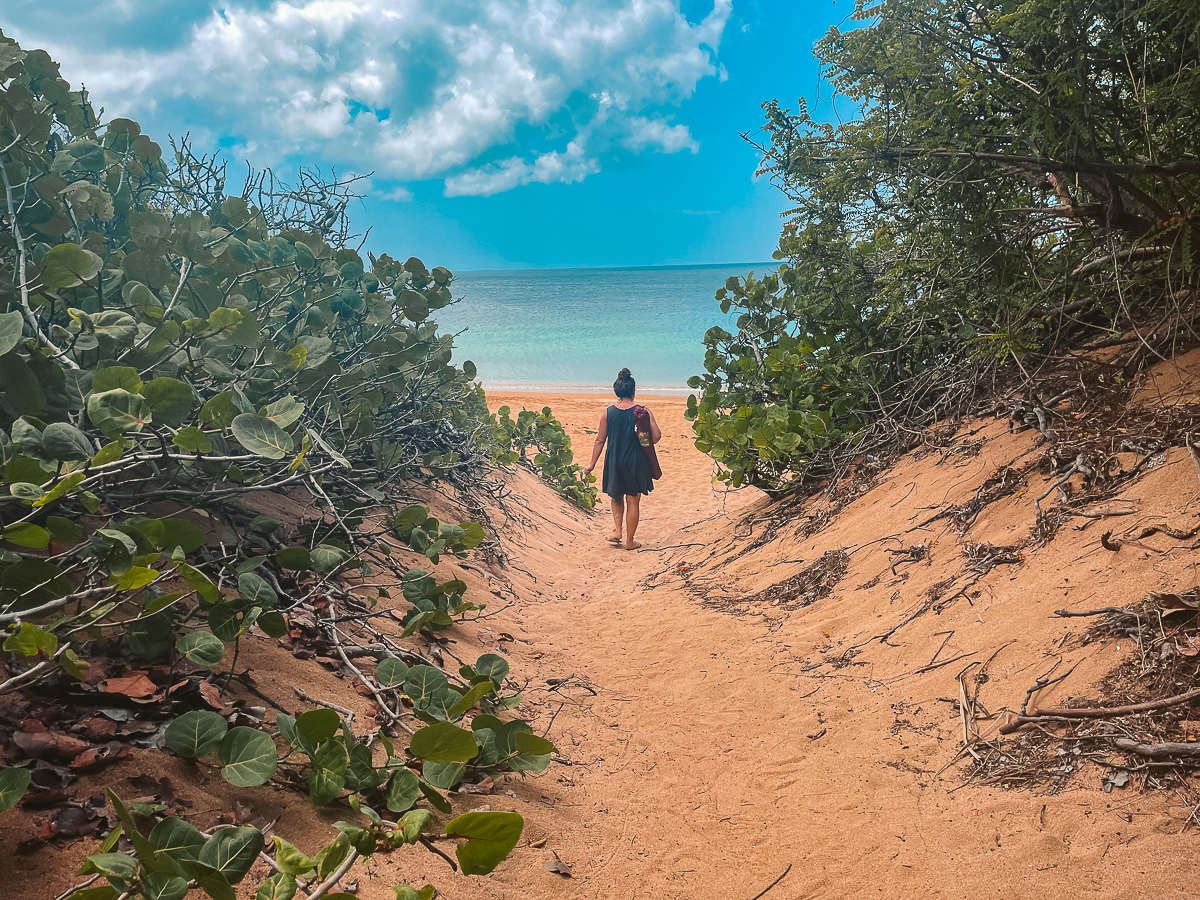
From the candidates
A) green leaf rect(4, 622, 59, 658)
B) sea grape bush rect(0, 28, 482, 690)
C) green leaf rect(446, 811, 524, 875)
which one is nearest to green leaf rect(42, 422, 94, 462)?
sea grape bush rect(0, 28, 482, 690)

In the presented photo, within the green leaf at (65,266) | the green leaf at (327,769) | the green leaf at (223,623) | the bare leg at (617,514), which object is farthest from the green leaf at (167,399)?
the bare leg at (617,514)

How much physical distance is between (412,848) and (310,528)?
52.7 inches

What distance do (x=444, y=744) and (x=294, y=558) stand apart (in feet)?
2.99

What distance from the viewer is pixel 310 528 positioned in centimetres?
269

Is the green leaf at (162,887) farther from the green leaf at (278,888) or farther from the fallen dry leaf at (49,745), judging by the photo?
the fallen dry leaf at (49,745)

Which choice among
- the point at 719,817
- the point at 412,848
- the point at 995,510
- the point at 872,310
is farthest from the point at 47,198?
the point at 872,310

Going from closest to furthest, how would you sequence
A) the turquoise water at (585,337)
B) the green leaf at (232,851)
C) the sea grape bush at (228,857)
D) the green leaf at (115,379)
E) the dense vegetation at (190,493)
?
the sea grape bush at (228,857), the green leaf at (232,851), the dense vegetation at (190,493), the green leaf at (115,379), the turquoise water at (585,337)

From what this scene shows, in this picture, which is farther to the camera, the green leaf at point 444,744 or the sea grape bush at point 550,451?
the sea grape bush at point 550,451

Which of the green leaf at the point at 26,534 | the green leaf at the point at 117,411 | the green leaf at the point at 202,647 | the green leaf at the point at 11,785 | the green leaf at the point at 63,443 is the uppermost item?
the green leaf at the point at 117,411

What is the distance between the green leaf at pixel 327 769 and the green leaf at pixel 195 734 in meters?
0.22

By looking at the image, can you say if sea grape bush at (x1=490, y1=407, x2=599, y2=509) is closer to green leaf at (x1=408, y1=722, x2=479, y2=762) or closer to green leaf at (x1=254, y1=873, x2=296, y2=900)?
green leaf at (x1=408, y1=722, x2=479, y2=762)

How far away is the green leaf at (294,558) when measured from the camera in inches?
86.2

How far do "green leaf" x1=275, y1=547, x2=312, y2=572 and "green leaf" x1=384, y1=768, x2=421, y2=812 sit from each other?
788 millimetres

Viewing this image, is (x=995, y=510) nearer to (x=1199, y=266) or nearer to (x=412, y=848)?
(x=1199, y=266)
